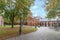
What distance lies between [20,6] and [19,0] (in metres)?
0.81

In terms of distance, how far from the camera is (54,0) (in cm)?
1872

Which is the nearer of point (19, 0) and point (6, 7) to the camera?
point (19, 0)

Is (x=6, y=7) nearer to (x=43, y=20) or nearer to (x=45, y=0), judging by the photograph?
(x=45, y=0)

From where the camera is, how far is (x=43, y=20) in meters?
101

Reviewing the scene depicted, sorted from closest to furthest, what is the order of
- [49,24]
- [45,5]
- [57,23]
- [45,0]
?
[45,0], [45,5], [57,23], [49,24]

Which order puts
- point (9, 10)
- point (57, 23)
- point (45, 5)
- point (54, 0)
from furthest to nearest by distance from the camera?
point (57, 23) < point (9, 10) < point (45, 5) < point (54, 0)

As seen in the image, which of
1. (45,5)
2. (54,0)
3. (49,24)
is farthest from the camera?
(49,24)

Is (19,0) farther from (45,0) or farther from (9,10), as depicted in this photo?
(9,10)

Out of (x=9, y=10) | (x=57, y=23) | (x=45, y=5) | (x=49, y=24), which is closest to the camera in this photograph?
(x=45, y=5)

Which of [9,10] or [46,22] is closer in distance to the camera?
[9,10]

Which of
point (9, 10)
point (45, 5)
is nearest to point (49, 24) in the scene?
point (9, 10)

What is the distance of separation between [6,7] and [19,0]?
15580 millimetres

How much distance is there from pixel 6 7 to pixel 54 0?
18841 mm

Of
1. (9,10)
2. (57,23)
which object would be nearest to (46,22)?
(57,23)
